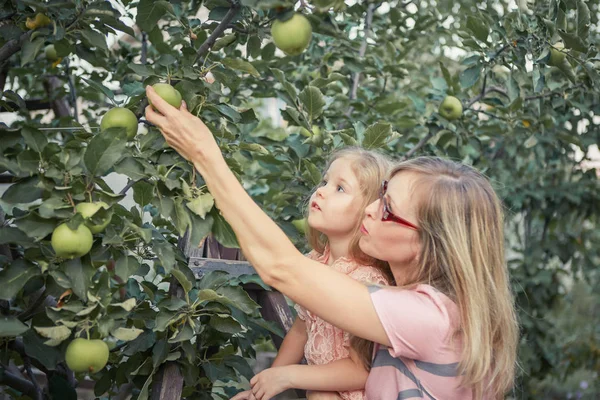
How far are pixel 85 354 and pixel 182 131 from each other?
0.46 meters

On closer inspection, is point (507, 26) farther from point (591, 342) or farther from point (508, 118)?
point (591, 342)

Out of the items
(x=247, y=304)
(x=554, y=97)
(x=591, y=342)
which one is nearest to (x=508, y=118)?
(x=554, y=97)

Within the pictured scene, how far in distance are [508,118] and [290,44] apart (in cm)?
157

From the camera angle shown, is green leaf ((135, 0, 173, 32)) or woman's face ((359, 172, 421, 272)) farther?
green leaf ((135, 0, 173, 32))

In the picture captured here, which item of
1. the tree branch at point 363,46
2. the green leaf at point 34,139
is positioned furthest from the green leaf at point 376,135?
the tree branch at point 363,46

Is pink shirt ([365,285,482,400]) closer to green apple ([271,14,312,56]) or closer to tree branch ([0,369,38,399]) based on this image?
green apple ([271,14,312,56])

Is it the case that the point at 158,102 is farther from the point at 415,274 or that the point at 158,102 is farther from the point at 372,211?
the point at 415,274

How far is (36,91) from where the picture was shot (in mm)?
3338

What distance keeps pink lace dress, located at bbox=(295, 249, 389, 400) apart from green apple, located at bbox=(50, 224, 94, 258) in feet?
2.16

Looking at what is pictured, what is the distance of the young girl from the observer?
1.70 m

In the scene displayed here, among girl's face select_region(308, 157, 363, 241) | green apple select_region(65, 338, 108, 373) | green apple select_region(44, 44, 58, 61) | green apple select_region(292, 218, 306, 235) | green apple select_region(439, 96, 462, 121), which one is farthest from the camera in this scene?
green apple select_region(439, 96, 462, 121)

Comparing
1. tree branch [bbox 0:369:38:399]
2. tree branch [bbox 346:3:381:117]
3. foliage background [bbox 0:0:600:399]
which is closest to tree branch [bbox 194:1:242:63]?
foliage background [bbox 0:0:600:399]

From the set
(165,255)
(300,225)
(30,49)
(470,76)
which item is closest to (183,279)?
(165,255)

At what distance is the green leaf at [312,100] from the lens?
7.05ft
